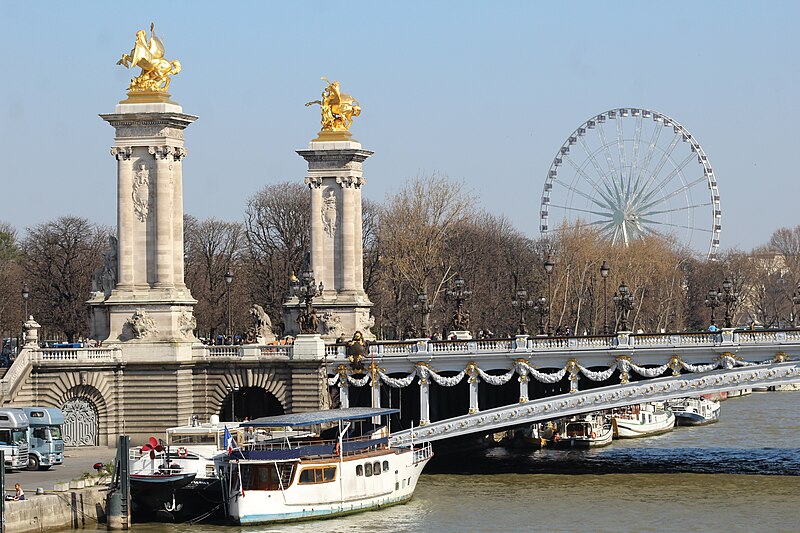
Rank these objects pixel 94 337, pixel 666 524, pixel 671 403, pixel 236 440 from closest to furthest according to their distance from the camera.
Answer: pixel 666 524 < pixel 236 440 < pixel 94 337 < pixel 671 403

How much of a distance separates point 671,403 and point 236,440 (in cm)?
4753

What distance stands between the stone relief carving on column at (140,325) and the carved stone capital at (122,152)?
5.38 metres

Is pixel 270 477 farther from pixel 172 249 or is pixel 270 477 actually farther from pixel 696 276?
pixel 696 276

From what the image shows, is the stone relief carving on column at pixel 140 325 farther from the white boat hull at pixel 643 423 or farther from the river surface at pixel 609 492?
the white boat hull at pixel 643 423

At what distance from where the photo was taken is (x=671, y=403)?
4109 inches

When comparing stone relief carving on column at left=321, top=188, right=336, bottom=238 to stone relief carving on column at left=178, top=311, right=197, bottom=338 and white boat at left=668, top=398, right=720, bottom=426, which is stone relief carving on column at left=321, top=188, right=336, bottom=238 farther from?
white boat at left=668, top=398, right=720, bottom=426

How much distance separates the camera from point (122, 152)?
69688 mm

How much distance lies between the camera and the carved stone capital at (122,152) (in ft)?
228

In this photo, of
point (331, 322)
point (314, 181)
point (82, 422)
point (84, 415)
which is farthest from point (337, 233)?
point (82, 422)

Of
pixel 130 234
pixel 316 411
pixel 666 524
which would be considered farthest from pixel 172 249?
pixel 666 524

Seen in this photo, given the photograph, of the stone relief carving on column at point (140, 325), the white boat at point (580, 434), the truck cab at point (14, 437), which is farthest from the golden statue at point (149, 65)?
the white boat at point (580, 434)

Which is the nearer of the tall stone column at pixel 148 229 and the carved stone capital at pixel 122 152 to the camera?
the tall stone column at pixel 148 229

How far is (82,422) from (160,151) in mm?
9837

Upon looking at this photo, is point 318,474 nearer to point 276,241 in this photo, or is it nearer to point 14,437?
point 14,437
